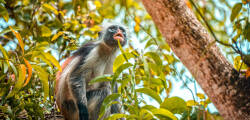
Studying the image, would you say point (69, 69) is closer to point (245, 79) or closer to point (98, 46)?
point (98, 46)

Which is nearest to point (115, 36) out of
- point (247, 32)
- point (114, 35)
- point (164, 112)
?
point (114, 35)

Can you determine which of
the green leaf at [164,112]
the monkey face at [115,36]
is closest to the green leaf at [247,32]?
the green leaf at [164,112]

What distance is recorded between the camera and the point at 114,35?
169 inches

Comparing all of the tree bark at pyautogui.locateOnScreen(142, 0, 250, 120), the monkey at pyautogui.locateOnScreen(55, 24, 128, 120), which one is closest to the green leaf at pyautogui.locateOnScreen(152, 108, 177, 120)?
the tree bark at pyautogui.locateOnScreen(142, 0, 250, 120)

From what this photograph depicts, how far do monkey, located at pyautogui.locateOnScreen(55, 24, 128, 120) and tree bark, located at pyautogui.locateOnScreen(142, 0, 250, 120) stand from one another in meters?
2.07

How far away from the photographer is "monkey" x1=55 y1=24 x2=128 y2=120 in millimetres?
3740

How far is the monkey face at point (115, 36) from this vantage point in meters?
4.23

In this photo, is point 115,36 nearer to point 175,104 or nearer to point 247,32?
point 175,104

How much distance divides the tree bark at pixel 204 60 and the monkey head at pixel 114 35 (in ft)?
7.01

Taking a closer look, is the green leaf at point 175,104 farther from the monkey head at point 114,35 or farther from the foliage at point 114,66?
the monkey head at point 114,35

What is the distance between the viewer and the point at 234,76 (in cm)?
182

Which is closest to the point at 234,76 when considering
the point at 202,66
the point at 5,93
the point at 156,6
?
the point at 202,66

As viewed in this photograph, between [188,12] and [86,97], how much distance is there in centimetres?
253

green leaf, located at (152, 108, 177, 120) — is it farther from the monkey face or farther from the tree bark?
the monkey face
